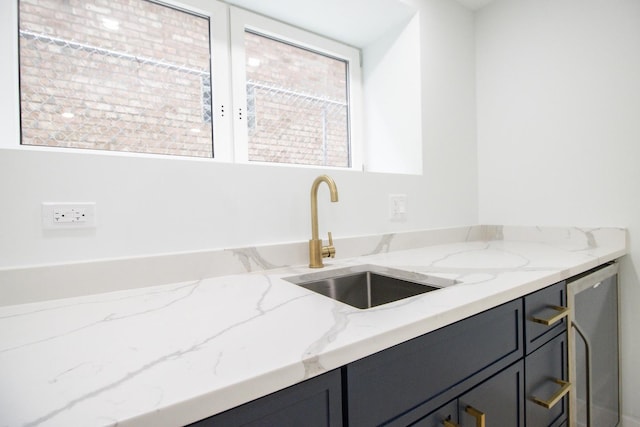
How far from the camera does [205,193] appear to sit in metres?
1.11

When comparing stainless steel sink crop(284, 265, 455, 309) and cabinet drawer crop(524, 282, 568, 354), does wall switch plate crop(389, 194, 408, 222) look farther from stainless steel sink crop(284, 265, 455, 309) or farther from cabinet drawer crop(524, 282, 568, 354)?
cabinet drawer crop(524, 282, 568, 354)

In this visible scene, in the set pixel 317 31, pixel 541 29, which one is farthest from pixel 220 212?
pixel 541 29

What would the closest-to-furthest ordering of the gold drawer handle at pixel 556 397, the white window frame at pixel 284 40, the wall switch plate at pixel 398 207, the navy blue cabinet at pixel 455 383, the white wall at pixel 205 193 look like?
the navy blue cabinet at pixel 455 383
the white wall at pixel 205 193
the gold drawer handle at pixel 556 397
the white window frame at pixel 284 40
the wall switch plate at pixel 398 207

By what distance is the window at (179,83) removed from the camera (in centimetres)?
111

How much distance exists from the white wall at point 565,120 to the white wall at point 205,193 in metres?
0.24

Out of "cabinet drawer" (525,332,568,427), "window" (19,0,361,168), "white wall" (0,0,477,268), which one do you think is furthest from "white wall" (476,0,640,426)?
"window" (19,0,361,168)

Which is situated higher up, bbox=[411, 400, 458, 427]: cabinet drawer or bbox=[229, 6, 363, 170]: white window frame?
bbox=[229, 6, 363, 170]: white window frame

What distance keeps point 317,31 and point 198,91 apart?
710mm

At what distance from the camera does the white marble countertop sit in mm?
405

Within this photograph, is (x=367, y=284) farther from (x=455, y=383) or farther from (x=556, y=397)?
(x=556, y=397)

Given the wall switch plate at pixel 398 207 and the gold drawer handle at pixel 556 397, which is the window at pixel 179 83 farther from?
the gold drawer handle at pixel 556 397

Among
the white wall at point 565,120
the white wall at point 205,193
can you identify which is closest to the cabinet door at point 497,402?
the white wall at point 205,193

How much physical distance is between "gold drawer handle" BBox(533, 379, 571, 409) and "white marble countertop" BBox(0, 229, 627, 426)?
13.3 inches

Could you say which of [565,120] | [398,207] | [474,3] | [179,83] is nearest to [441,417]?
[398,207]
